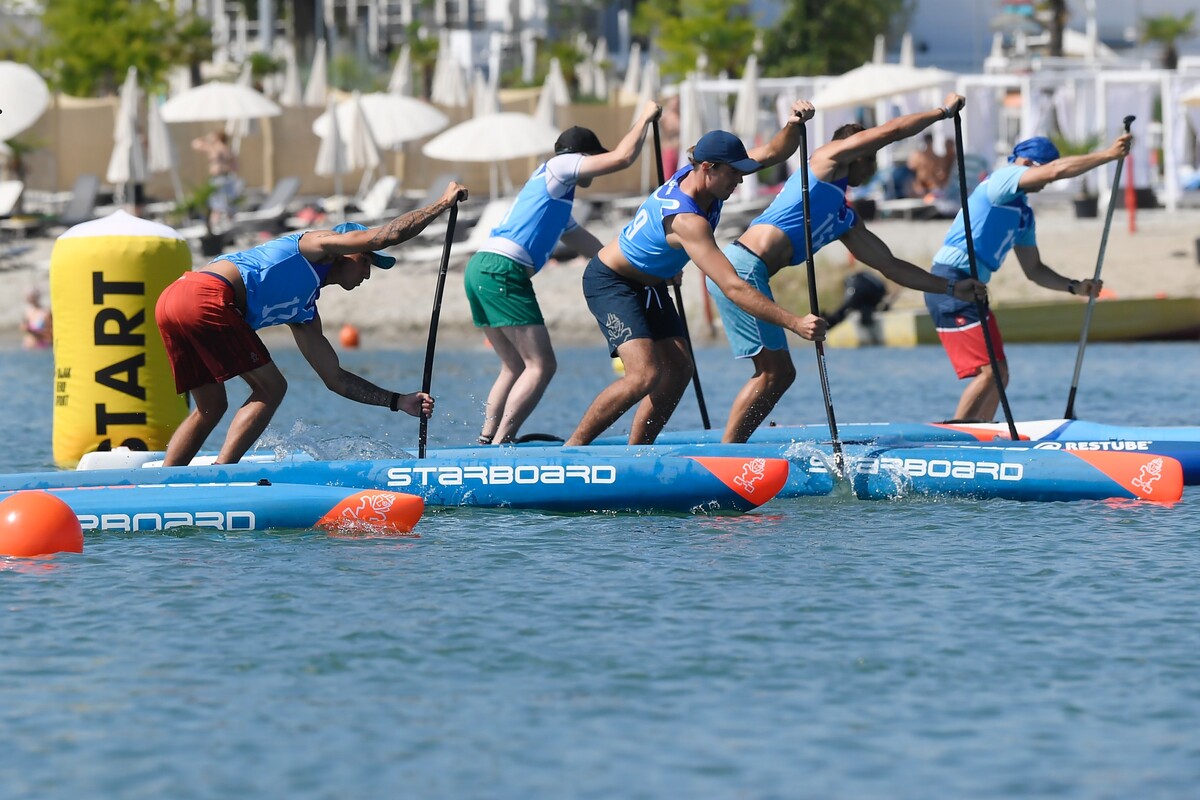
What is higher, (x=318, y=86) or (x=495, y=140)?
(x=318, y=86)

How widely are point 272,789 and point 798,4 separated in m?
56.7

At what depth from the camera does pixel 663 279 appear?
33.2 ft

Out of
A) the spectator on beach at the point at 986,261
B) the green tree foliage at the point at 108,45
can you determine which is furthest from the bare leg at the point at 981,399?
the green tree foliage at the point at 108,45

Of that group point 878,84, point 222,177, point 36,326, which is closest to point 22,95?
point 36,326

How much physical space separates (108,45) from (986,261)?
40231 mm

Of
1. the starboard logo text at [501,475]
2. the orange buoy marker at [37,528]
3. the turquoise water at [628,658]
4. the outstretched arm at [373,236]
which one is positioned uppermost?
the outstretched arm at [373,236]

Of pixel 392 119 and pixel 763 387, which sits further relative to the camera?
pixel 392 119

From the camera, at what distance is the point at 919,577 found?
26.5ft

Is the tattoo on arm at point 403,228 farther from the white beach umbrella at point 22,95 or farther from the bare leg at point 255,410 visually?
the white beach umbrella at point 22,95

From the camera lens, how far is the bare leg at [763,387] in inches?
405

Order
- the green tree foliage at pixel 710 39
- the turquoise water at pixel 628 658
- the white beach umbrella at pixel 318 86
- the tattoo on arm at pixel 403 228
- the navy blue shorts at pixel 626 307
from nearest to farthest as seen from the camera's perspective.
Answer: the turquoise water at pixel 628 658, the tattoo on arm at pixel 403 228, the navy blue shorts at pixel 626 307, the white beach umbrella at pixel 318 86, the green tree foliage at pixel 710 39

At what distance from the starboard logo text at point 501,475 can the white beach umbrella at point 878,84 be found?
1984 cm

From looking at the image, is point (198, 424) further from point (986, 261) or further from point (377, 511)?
point (986, 261)

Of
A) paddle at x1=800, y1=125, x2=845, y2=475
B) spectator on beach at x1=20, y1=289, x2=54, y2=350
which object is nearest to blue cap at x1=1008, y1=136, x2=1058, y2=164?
paddle at x1=800, y1=125, x2=845, y2=475
